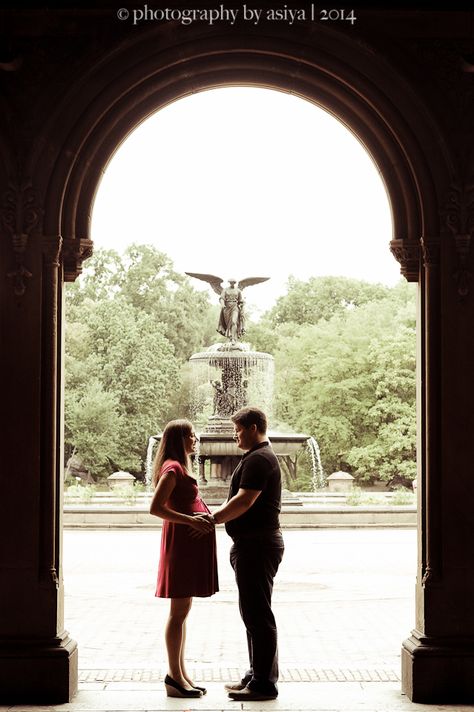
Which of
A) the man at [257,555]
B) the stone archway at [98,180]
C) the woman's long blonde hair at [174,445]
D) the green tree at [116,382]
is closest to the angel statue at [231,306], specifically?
the stone archway at [98,180]

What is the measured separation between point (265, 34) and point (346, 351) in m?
34.8

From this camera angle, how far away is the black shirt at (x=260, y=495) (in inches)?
244

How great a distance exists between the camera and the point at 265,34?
6.83 metres

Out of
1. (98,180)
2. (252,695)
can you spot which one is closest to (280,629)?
(252,695)

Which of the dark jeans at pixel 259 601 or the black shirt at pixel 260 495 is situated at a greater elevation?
the black shirt at pixel 260 495

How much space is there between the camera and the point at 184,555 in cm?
623

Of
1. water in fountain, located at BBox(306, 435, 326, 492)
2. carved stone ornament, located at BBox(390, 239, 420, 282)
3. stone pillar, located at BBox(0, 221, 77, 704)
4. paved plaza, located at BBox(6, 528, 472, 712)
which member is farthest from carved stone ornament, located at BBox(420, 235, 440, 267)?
water in fountain, located at BBox(306, 435, 326, 492)

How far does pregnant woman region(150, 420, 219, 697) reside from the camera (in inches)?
243

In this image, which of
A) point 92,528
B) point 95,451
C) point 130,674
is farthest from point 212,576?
point 95,451

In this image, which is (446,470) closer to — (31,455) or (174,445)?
(174,445)

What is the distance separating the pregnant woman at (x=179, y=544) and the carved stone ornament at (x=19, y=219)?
1.37 m

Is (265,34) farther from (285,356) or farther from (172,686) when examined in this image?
(285,356)

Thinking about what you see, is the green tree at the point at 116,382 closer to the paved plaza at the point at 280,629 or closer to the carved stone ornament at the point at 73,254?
the paved plaza at the point at 280,629

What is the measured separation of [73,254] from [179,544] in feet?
6.58
